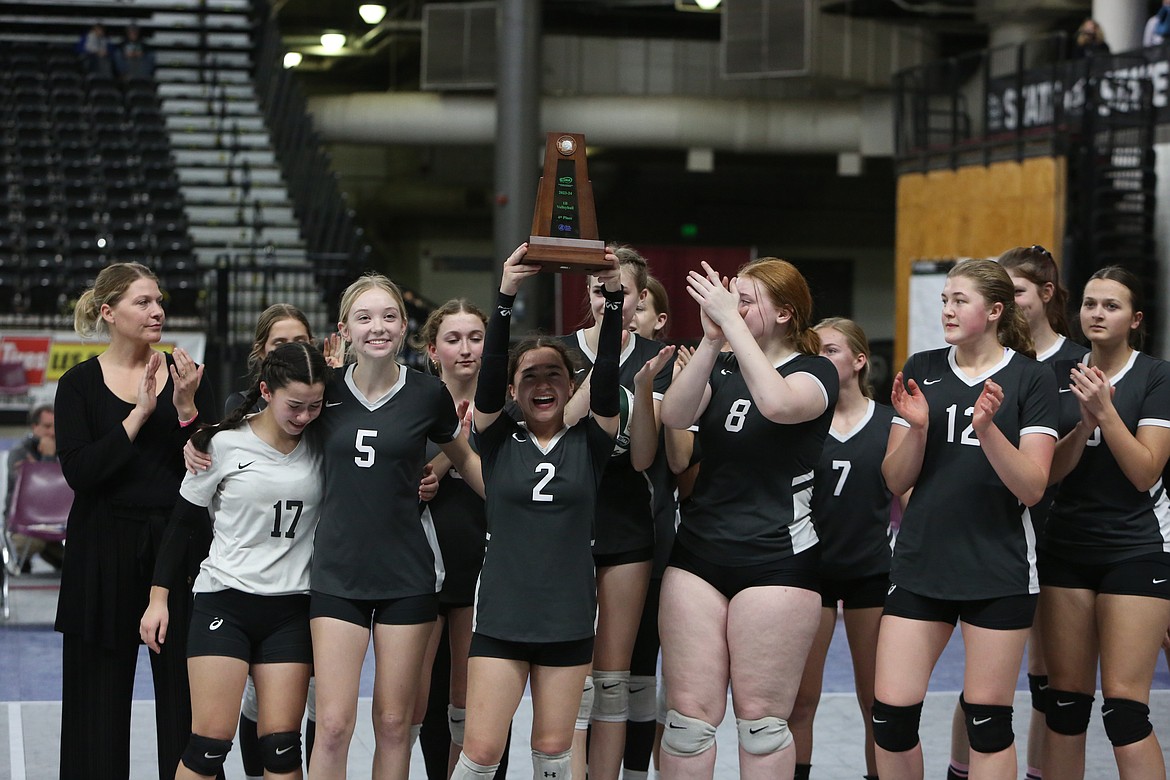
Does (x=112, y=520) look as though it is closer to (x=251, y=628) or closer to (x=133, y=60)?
(x=251, y=628)

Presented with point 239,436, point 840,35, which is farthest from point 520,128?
point 239,436

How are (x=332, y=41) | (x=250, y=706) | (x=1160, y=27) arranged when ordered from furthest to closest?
(x=332, y=41) → (x=1160, y=27) → (x=250, y=706)

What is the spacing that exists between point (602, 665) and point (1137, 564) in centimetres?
163

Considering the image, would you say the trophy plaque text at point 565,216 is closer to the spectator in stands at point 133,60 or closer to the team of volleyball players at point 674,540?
the team of volleyball players at point 674,540

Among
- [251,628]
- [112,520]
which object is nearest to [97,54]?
[112,520]

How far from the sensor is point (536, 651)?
151 inches

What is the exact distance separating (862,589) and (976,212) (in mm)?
9959

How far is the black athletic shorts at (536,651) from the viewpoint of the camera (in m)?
3.80

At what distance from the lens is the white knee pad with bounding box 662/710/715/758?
154 inches

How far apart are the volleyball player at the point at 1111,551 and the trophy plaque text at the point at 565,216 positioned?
59.0 inches

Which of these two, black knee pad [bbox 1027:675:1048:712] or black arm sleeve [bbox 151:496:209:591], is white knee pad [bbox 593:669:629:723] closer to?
black arm sleeve [bbox 151:496:209:591]

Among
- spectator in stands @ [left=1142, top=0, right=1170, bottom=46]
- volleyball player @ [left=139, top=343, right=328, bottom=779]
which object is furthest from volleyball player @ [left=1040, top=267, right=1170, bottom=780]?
spectator in stands @ [left=1142, top=0, right=1170, bottom=46]

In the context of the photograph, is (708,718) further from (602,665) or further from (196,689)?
(196,689)

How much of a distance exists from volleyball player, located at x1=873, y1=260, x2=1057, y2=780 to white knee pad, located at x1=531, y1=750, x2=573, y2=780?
890 mm
